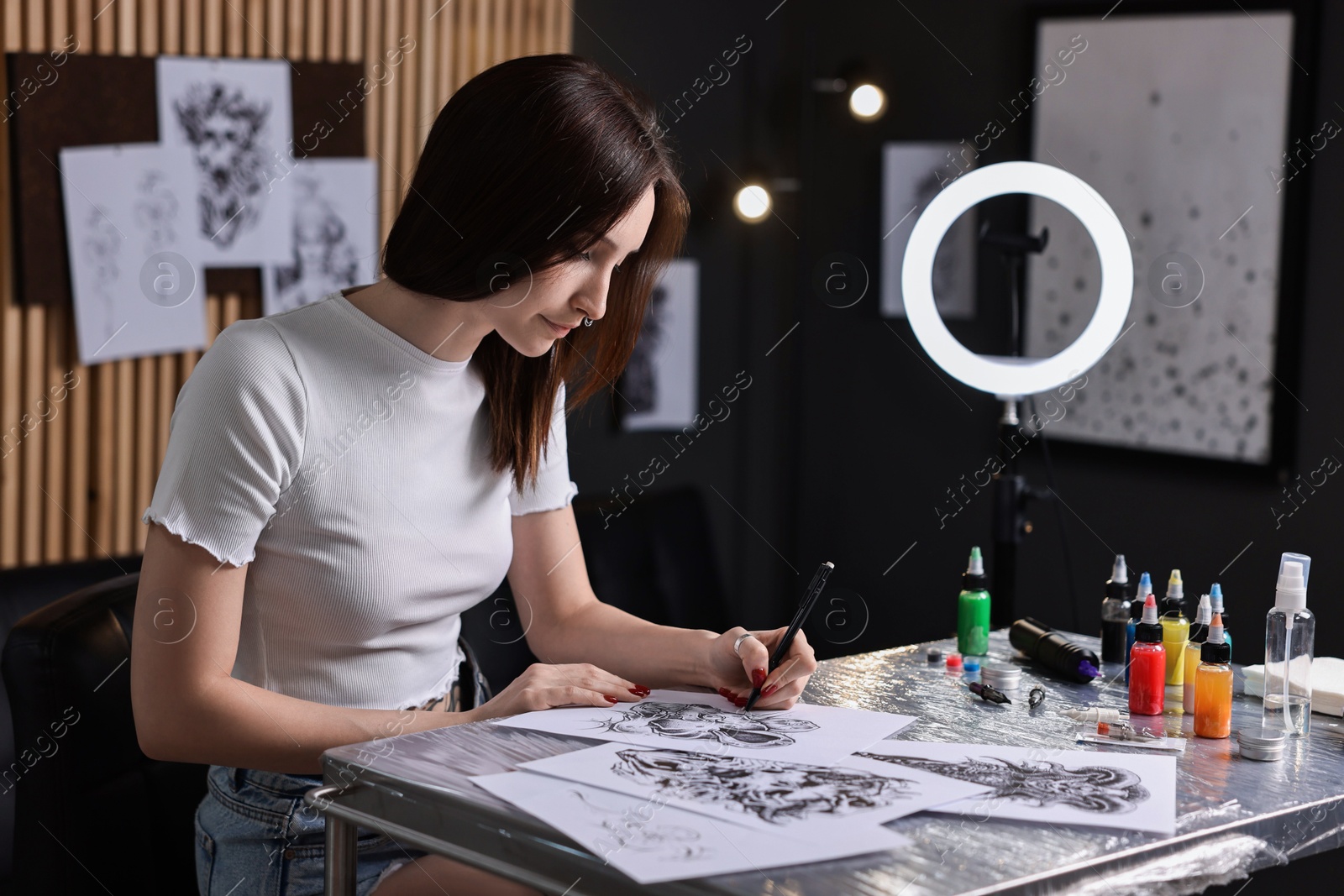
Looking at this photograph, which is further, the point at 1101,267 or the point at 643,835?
the point at 1101,267

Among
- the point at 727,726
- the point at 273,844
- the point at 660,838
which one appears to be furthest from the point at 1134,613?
the point at 273,844

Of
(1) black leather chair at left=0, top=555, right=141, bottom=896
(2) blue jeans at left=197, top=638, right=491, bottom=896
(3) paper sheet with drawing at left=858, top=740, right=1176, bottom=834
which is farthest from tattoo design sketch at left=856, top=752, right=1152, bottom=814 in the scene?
(1) black leather chair at left=0, top=555, right=141, bottom=896

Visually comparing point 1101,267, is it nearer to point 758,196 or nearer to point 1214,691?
point 1214,691

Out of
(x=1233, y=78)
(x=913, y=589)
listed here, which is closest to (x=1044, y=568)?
(x=913, y=589)

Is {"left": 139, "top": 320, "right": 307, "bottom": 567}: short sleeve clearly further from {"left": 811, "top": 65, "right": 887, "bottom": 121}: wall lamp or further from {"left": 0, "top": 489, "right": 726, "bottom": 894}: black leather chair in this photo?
{"left": 811, "top": 65, "right": 887, "bottom": 121}: wall lamp

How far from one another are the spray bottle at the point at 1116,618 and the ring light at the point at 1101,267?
313 millimetres

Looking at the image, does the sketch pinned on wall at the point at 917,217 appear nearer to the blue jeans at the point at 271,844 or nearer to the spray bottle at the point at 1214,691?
the spray bottle at the point at 1214,691

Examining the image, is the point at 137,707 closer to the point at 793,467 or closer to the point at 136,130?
the point at 136,130

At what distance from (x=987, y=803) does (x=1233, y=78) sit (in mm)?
2069

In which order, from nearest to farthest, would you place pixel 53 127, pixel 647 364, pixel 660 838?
pixel 660 838 < pixel 53 127 < pixel 647 364

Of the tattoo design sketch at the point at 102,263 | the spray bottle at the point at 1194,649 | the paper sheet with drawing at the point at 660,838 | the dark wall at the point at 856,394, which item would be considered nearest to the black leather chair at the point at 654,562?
the dark wall at the point at 856,394

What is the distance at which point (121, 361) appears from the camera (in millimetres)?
2721

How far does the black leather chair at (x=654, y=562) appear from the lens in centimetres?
275

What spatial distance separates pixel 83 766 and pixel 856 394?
7.70 ft
